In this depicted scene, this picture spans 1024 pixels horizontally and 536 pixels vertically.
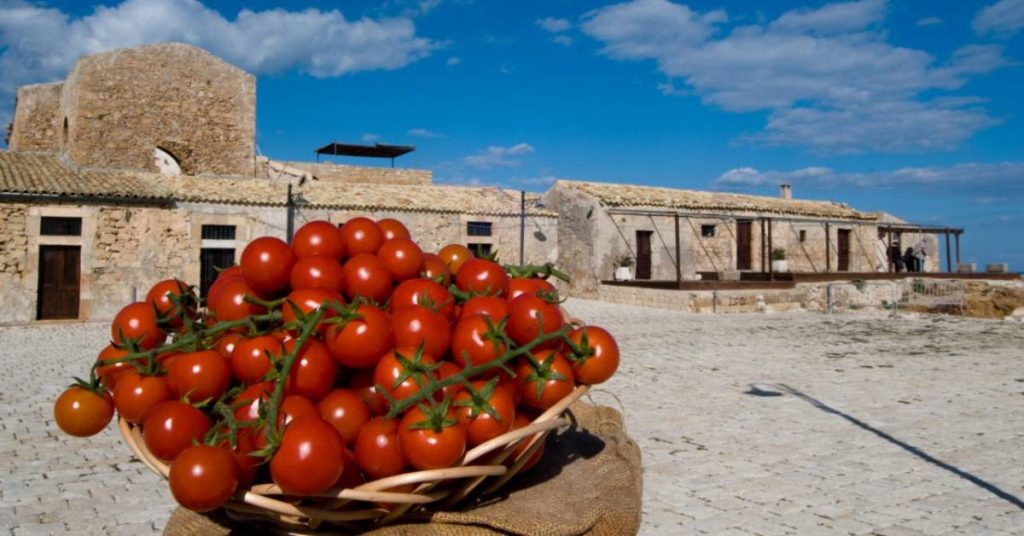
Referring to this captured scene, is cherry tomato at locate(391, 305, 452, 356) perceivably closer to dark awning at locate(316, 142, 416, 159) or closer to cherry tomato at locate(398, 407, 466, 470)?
cherry tomato at locate(398, 407, 466, 470)

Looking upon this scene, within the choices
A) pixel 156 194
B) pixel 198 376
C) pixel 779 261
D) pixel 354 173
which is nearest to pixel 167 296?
pixel 198 376

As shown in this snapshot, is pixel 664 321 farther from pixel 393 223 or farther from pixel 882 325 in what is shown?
pixel 393 223

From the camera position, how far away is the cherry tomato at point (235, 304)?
2043mm

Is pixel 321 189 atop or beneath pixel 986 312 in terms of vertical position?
atop

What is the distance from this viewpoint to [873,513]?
12.2 ft

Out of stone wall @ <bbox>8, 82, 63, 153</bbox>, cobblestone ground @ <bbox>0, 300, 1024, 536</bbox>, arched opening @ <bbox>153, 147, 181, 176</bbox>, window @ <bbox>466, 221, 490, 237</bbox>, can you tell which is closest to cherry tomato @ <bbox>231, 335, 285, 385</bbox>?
cobblestone ground @ <bbox>0, 300, 1024, 536</bbox>

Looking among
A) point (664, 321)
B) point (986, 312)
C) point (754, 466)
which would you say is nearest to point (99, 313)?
point (664, 321)

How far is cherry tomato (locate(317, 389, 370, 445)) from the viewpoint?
177cm

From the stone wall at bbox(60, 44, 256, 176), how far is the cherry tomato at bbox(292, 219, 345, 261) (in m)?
22.3

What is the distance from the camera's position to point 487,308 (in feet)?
6.44

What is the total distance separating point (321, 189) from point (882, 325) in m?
15.8

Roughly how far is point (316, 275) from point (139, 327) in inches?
21.6

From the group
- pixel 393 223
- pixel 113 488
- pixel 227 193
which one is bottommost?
pixel 113 488

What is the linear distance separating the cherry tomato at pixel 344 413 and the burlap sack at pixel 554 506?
25 cm
